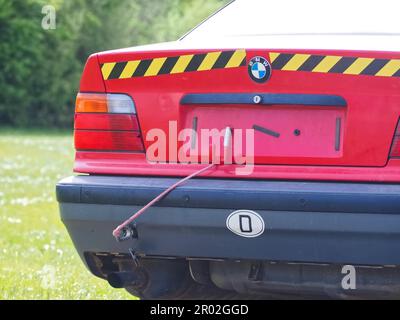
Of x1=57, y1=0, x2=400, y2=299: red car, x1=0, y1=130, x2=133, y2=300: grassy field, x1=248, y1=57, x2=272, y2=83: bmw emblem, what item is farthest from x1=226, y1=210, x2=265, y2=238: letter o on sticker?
x1=0, y1=130, x2=133, y2=300: grassy field

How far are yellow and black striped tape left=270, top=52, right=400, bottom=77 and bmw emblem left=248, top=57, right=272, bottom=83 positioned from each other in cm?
3

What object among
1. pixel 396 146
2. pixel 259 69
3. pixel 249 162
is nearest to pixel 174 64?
pixel 259 69

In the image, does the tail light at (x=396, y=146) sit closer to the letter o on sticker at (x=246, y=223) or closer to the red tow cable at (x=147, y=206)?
the letter o on sticker at (x=246, y=223)

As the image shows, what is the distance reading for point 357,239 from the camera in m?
3.90

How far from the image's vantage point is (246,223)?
400 centimetres

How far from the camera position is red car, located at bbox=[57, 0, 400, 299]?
3953 mm

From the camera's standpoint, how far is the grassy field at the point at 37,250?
586cm

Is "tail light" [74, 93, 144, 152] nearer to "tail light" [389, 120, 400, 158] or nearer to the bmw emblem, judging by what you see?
the bmw emblem

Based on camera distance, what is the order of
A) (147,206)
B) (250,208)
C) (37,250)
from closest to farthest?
(250,208) → (147,206) → (37,250)

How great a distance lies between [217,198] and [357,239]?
568 millimetres

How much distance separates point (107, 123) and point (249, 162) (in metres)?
0.67

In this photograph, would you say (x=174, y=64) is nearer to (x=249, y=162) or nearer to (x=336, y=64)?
(x=249, y=162)

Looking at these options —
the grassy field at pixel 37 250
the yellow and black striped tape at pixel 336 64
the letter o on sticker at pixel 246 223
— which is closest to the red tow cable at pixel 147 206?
the letter o on sticker at pixel 246 223

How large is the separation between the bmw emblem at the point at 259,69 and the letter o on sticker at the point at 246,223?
55 cm
